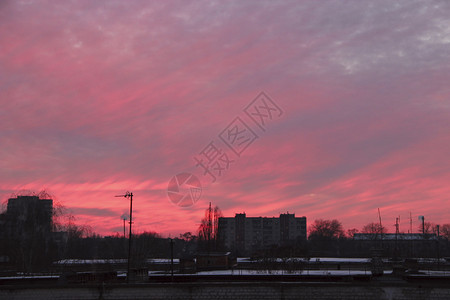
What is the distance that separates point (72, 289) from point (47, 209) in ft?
155

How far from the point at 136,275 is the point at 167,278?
14.8 ft

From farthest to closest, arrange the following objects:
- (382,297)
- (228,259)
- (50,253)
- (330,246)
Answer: (330,246) → (50,253) → (228,259) → (382,297)

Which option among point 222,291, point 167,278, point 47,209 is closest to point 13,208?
point 47,209

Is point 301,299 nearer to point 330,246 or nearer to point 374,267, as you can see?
point 374,267

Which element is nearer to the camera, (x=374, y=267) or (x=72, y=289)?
(x=72, y=289)

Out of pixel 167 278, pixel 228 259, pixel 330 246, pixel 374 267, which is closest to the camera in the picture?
pixel 167 278

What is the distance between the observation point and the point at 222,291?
3291cm

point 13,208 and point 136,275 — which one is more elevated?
point 13,208

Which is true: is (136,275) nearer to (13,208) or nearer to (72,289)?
(72,289)

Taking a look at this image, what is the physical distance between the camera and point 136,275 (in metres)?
46.7

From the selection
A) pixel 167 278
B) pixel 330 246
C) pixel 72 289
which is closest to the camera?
pixel 72 289

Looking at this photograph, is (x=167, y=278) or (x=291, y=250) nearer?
(x=167, y=278)

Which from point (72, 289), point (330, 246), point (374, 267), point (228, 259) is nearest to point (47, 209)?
point (228, 259)

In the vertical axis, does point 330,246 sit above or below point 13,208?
below
